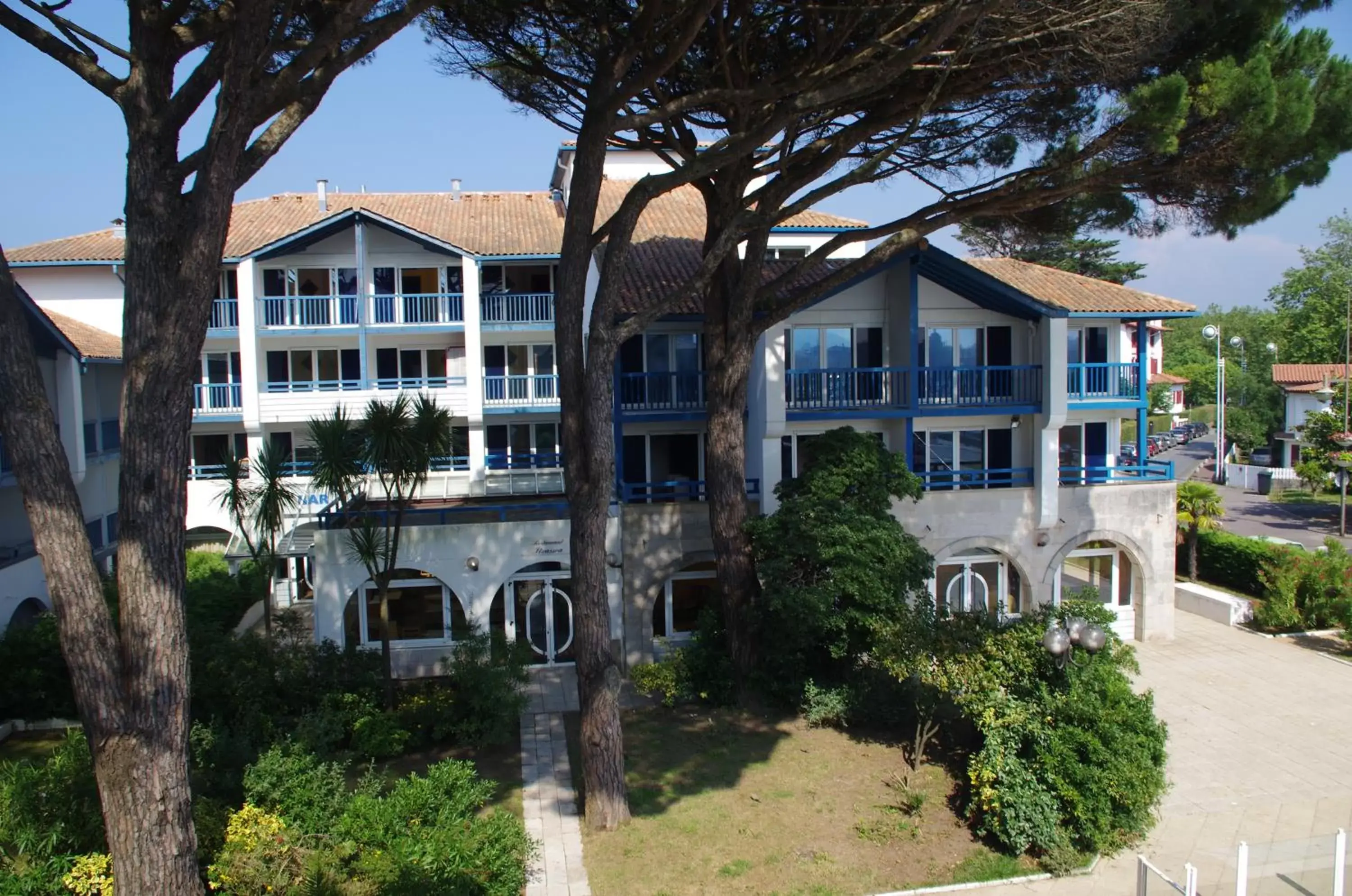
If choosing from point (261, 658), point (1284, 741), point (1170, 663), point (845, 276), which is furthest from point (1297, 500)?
point (261, 658)

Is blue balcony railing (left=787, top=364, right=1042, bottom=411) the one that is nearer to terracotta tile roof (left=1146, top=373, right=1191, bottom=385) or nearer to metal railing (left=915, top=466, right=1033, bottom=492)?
metal railing (left=915, top=466, right=1033, bottom=492)

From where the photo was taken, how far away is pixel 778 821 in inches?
484

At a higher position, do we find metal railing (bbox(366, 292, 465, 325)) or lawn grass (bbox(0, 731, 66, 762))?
metal railing (bbox(366, 292, 465, 325))

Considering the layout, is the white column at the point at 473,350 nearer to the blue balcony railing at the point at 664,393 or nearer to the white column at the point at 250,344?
the white column at the point at 250,344

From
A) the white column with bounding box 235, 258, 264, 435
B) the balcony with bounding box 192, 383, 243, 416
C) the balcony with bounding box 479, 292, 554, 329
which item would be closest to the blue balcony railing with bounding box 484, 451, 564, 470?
the balcony with bounding box 479, 292, 554, 329

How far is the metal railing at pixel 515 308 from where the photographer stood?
2566 centimetres

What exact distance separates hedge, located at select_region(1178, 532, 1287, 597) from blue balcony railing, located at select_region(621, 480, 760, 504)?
13.8 meters

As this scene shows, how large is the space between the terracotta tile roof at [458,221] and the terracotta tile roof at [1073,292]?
5.25m

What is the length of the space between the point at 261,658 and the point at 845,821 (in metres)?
9.07

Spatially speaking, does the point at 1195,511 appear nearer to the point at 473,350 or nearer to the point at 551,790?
the point at 473,350

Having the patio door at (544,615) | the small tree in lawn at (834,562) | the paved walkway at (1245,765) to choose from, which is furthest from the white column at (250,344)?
the paved walkway at (1245,765)

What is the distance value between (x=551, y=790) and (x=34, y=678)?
8.53 meters

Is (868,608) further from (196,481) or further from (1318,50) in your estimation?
(196,481)

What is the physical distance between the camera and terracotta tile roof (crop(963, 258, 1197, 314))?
2097cm
